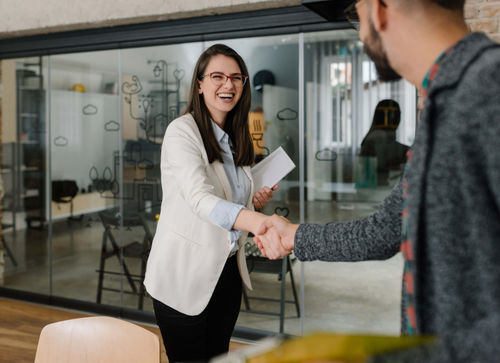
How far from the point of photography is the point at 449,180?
754 millimetres

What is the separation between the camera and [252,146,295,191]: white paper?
224 cm

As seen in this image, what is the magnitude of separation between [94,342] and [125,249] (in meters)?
2.60

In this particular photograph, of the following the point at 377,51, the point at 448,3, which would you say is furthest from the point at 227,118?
the point at 448,3

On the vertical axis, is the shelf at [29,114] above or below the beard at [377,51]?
above

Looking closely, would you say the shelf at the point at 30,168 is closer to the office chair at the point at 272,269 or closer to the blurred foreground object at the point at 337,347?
the office chair at the point at 272,269

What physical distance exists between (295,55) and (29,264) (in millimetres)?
3216

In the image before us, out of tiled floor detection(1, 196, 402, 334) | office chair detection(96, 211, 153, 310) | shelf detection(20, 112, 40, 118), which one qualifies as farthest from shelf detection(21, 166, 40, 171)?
office chair detection(96, 211, 153, 310)

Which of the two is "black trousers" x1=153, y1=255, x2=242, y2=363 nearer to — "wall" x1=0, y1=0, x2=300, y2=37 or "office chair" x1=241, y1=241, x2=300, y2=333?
"office chair" x1=241, y1=241, x2=300, y2=333

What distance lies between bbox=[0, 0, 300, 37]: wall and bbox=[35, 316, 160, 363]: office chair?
2.42 m

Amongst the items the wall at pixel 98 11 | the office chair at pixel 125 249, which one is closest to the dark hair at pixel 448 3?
the wall at pixel 98 11

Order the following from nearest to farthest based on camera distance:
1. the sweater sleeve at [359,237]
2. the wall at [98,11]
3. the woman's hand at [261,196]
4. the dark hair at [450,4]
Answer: the dark hair at [450,4] → the sweater sleeve at [359,237] → the woman's hand at [261,196] → the wall at [98,11]

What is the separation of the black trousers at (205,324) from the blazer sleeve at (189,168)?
0.37 meters

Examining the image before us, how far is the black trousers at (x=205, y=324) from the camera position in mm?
1932

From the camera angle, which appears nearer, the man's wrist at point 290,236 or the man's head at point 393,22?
the man's head at point 393,22
